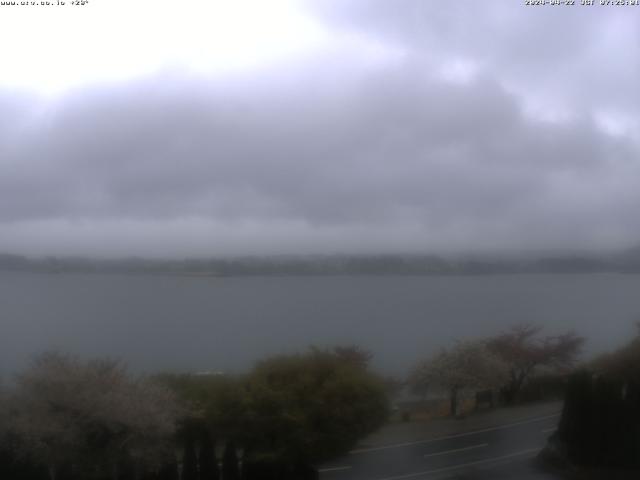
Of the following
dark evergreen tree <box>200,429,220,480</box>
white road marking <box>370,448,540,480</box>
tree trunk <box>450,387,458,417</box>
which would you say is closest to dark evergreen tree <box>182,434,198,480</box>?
dark evergreen tree <box>200,429,220,480</box>

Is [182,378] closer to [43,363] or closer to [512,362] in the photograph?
[43,363]

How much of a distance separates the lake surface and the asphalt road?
1.50m

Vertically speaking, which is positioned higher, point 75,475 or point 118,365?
point 118,365

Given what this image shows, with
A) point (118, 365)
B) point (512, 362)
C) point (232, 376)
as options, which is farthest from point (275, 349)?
point (512, 362)

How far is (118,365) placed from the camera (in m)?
12.4

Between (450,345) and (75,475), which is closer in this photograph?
(75,475)

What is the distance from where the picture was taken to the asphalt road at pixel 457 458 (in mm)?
13156

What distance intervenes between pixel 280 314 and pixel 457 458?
4.49 m

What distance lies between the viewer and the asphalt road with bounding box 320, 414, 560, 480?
43.2 feet

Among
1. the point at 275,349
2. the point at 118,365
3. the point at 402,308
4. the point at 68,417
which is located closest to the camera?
the point at 68,417

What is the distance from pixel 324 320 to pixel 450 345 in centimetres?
251

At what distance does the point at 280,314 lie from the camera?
51.0 ft

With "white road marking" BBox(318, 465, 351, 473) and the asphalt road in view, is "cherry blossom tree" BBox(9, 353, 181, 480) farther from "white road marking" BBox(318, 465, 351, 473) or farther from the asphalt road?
the asphalt road

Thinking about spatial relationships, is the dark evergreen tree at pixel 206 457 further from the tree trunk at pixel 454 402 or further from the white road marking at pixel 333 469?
the tree trunk at pixel 454 402
